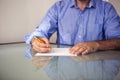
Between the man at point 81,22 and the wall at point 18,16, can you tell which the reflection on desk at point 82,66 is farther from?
the wall at point 18,16

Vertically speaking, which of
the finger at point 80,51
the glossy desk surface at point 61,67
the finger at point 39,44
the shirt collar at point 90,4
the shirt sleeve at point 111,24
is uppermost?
the shirt collar at point 90,4

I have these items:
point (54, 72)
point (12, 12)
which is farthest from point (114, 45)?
point (12, 12)

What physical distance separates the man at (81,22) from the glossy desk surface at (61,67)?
38cm

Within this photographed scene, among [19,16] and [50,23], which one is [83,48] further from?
[19,16]

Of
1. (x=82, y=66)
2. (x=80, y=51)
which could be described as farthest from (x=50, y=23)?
(x=82, y=66)

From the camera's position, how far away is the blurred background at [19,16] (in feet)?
6.28

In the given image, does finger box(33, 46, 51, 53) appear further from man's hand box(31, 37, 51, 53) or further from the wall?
the wall

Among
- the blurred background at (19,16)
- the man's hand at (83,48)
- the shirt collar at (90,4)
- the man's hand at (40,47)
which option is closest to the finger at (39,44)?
the man's hand at (40,47)

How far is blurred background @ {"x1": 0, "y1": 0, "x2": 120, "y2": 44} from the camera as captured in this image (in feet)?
6.28

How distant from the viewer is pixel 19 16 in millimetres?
1954

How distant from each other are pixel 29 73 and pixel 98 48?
0.54 meters

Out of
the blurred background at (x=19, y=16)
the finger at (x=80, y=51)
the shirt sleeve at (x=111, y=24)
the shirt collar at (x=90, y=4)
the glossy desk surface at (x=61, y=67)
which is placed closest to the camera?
the glossy desk surface at (x=61, y=67)

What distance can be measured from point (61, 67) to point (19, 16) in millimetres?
1153

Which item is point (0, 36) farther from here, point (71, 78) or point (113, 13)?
point (71, 78)
